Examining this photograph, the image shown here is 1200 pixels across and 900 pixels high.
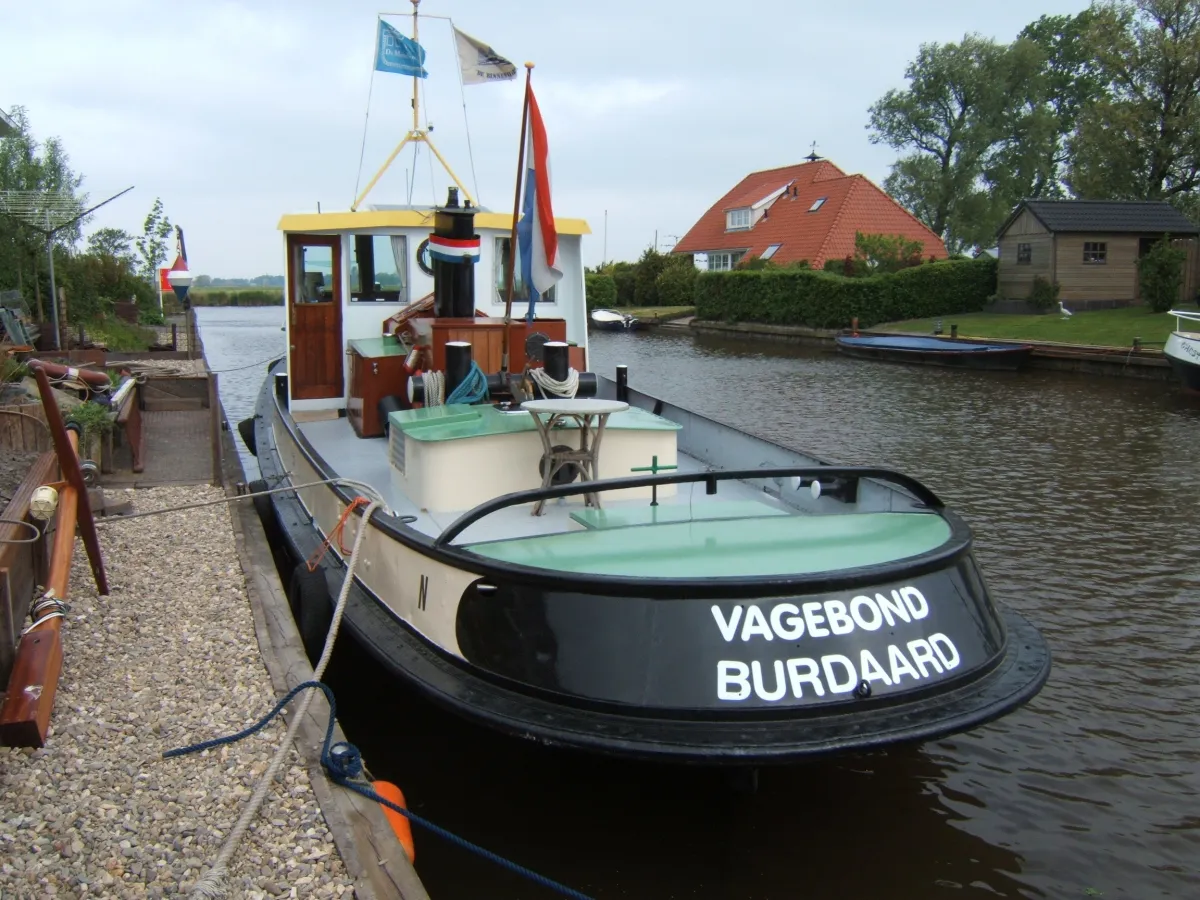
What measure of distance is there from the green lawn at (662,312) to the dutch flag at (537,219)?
43472 mm

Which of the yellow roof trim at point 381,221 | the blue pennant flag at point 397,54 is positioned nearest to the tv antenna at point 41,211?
the blue pennant flag at point 397,54

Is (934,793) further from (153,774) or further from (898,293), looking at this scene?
(898,293)

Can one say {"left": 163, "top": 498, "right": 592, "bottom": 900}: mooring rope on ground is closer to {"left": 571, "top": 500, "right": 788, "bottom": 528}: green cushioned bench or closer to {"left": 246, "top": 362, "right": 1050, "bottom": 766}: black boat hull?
{"left": 246, "top": 362, "right": 1050, "bottom": 766}: black boat hull

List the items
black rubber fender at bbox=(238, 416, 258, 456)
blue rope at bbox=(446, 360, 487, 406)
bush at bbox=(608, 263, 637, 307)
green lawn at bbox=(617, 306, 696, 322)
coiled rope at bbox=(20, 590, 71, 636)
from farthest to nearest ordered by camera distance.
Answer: bush at bbox=(608, 263, 637, 307) → green lawn at bbox=(617, 306, 696, 322) → black rubber fender at bbox=(238, 416, 258, 456) → blue rope at bbox=(446, 360, 487, 406) → coiled rope at bbox=(20, 590, 71, 636)

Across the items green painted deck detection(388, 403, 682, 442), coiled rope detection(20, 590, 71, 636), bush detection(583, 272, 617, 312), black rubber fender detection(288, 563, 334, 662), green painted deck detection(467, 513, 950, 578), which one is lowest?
black rubber fender detection(288, 563, 334, 662)

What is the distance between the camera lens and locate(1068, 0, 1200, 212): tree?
131 ft

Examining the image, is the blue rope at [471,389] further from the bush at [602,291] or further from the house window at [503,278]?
the bush at [602,291]

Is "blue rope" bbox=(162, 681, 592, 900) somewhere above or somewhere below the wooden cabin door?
below

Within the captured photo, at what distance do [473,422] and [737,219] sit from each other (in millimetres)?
52592

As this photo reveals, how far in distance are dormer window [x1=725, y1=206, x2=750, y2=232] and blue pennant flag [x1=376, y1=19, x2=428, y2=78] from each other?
46594mm

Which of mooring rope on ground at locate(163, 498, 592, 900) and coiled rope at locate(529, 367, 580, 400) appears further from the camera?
coiled rope at locate(529, 367, 580, 400)

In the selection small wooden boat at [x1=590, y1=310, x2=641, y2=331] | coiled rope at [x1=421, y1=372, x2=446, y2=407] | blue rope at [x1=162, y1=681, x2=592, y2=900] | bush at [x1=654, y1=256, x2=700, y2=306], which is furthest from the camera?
bush at [x1=654, y1=256, x2=700, y2=306]

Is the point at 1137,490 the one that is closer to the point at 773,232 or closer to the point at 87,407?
the point at 87,407

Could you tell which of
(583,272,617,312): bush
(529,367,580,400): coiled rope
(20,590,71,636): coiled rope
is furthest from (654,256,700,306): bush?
(20,590,71,636): coiled rope
